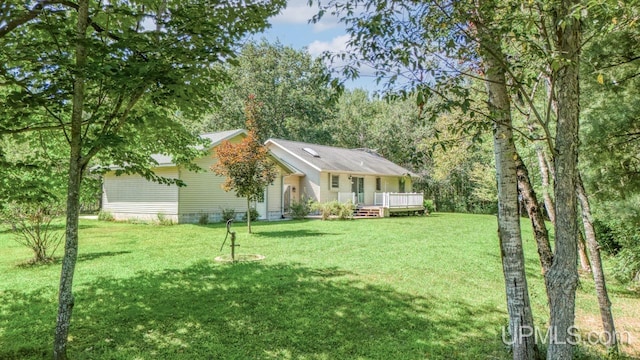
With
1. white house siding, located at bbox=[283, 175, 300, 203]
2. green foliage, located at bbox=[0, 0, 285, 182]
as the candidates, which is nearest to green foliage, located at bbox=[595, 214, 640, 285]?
green foliage, located at bbox=[0, 0, 285, 182]

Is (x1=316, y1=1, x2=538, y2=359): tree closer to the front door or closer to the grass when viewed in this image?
the grass

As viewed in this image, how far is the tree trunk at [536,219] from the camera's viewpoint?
3645 millimetres

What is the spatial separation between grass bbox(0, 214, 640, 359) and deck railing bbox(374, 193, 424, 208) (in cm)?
1335

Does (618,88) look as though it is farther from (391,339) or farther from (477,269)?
(477,269)

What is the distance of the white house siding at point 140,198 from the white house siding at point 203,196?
46 centimetres

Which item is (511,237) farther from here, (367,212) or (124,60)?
(367,212)

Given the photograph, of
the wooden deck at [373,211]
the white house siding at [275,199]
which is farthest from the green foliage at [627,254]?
the white house siding at [275,199]

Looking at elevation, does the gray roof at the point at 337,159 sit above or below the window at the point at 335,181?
above

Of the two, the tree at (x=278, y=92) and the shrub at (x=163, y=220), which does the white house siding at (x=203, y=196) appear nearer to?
the shrub at (x=163, y=220)

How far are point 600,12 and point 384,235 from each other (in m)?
11.9

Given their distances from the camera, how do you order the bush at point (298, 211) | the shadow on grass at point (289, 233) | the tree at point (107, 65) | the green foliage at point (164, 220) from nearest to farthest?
1. the tree at point (107, 65)
2. the shadow on grass at point (289, 233)
3. the green foliage at point (164, 220)
4. the bush at point (298, 211)

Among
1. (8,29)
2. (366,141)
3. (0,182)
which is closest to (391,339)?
(0,182)

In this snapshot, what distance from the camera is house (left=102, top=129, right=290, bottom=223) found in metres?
17.4

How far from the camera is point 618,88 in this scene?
170 inches
